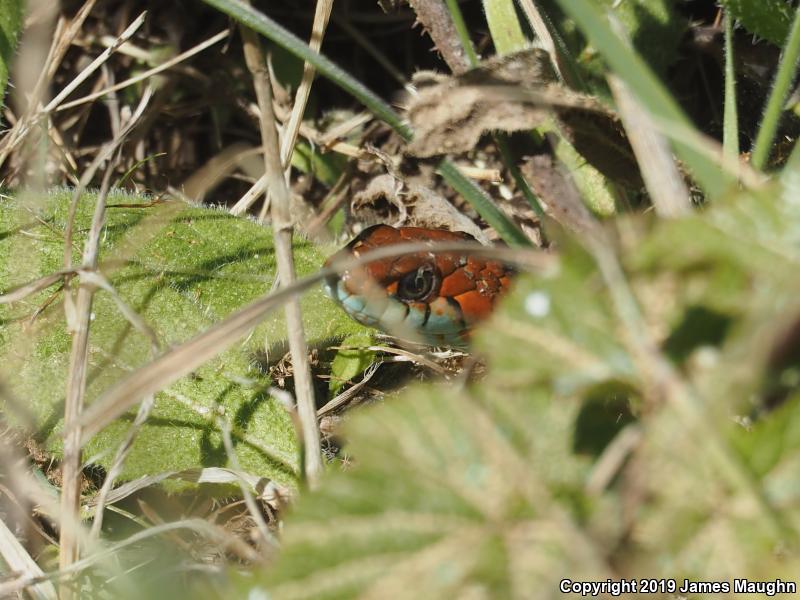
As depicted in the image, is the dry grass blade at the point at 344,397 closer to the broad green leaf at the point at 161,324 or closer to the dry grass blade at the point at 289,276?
the broad green leaf at the point at 161,324

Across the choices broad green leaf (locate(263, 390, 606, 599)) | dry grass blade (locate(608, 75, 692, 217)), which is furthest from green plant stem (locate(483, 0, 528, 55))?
broad green leaf (locate(263, 390, 606, 599))

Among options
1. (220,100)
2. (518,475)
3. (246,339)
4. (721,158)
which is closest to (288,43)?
(246,339)

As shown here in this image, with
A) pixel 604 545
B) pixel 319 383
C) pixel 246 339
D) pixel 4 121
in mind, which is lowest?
pixel 319 383

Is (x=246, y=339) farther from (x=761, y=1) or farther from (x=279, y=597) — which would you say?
(x=761, y=1)

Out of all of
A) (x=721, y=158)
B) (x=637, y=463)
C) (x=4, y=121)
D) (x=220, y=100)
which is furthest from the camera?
(x=220, y=100)

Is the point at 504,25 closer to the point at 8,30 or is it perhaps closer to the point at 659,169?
the point at 659,169

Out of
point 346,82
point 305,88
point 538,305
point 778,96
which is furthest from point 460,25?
point 538,305

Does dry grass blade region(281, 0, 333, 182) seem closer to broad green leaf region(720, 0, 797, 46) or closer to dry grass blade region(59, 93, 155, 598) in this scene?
dry grass blade region(59, 93, 155, 598)
